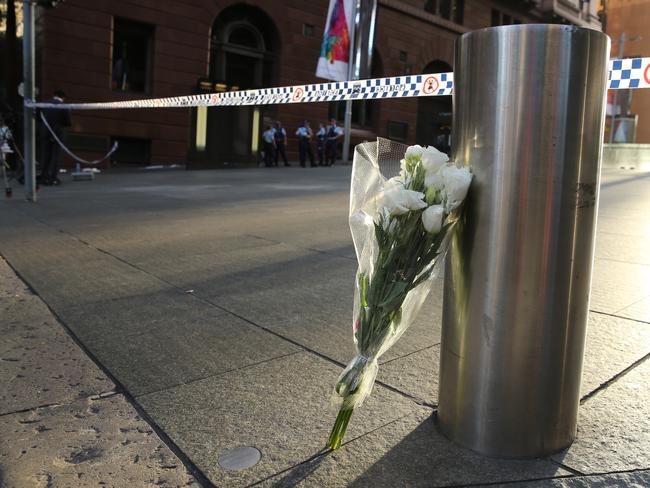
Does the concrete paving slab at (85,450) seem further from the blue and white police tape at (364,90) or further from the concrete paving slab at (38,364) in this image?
the blue and white police tape at (364,90)

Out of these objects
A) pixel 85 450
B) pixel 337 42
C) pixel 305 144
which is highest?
pixel 337 42

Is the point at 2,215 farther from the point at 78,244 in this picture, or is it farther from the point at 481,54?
the point at 481,54

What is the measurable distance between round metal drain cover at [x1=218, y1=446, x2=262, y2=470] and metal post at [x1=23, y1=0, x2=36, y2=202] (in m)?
8.57

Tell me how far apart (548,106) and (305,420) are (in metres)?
1.51

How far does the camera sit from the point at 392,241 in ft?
6.91

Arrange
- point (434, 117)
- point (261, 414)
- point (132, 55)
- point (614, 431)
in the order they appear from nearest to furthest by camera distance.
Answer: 1. point (614, 431)
2. point (261, 414)
3. point (132, 55)
4. point (434, 117)

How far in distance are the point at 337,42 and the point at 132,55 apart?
6857 millimetres

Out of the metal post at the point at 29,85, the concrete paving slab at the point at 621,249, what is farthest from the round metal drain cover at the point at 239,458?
the metal post at the point at 29,85

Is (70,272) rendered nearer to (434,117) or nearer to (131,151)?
(131,151)

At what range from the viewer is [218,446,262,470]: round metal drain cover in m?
2.13

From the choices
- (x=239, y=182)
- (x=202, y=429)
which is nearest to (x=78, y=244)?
(x=202, y=429)

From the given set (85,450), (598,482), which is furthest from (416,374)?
(85,450)

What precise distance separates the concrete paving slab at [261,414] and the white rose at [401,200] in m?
0.93

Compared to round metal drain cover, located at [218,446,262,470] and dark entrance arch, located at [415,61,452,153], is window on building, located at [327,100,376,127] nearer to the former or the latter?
dark entrance arch, located at [415,61,452,153]
